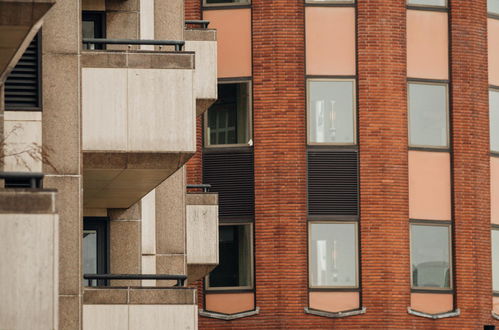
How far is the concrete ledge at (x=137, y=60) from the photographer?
70.5ft

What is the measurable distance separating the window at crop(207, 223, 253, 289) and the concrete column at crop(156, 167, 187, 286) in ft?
50.5

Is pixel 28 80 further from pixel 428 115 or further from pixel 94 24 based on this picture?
pixel 428 115

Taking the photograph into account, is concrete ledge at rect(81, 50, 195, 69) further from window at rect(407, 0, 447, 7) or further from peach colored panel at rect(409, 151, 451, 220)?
window at rect(407, 0, 447, 7)

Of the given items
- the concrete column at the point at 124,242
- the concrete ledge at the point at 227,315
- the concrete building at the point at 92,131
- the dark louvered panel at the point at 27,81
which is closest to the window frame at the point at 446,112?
the concrete ledge at the point at 227,315

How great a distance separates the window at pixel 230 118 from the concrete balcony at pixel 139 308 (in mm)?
22654

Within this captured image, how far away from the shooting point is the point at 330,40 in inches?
1779

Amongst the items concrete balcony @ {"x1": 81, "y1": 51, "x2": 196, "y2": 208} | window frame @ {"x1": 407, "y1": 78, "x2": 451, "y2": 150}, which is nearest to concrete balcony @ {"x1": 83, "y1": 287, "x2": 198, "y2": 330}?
concrete balcony @ {"x1": 81, "y1": 51, "x2": 196, "y2": 208}

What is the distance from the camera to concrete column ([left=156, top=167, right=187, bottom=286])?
2942 cm

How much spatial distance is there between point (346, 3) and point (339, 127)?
3.42m

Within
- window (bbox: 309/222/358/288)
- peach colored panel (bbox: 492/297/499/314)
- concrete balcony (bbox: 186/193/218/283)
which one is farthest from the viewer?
peach colored panel (bbox: 492/297/499/314)

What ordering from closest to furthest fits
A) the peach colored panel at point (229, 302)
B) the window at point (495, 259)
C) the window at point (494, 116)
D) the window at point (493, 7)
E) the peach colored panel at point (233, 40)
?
the peach colored panel at point (229, 302), the peach colored panel at point (233, 40), the window at point (495, 259), the window at point (494, 116), the window at point (493, 7)

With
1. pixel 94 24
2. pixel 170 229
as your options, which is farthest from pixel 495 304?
pixel 94 24

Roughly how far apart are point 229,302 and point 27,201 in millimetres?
28669

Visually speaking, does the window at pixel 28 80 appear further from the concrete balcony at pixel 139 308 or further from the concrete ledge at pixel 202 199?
the concrete ledge at pixel 202 199
